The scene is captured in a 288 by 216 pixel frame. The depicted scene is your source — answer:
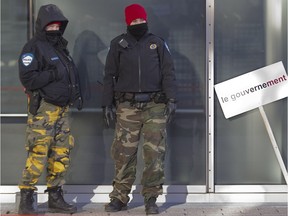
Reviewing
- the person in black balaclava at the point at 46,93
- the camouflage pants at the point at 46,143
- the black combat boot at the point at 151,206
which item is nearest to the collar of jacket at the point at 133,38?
the person in black balaclava at the point at 46,93

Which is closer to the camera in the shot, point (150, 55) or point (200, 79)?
point (150, 55)

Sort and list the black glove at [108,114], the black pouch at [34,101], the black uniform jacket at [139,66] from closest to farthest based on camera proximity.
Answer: the black pouch at [34,101] → the black uniform jacket at [139,66] → the black glove at [108,114]

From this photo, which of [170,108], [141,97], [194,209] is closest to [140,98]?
[141,97]

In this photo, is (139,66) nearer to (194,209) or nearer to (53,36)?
(53,36)

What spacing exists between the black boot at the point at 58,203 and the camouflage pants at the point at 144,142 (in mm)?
545

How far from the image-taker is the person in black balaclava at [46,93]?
6.82 m

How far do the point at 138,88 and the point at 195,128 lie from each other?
1002mm

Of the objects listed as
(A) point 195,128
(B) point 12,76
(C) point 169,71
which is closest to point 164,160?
(A) point 195,128

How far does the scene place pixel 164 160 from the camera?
296 inches

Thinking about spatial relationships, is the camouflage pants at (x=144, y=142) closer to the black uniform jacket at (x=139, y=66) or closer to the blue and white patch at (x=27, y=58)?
the black uniform jacket at (x=139, y=66)

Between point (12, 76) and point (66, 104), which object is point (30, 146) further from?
point (12, 76)

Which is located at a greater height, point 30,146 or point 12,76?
point 12,76

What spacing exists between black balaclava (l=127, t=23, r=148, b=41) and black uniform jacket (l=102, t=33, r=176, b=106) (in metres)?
0.04

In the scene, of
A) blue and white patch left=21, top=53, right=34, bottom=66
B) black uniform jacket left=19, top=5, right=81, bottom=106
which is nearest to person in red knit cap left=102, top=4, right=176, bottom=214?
black uniform jacket left=19, top=5, right=81, bottom=106
